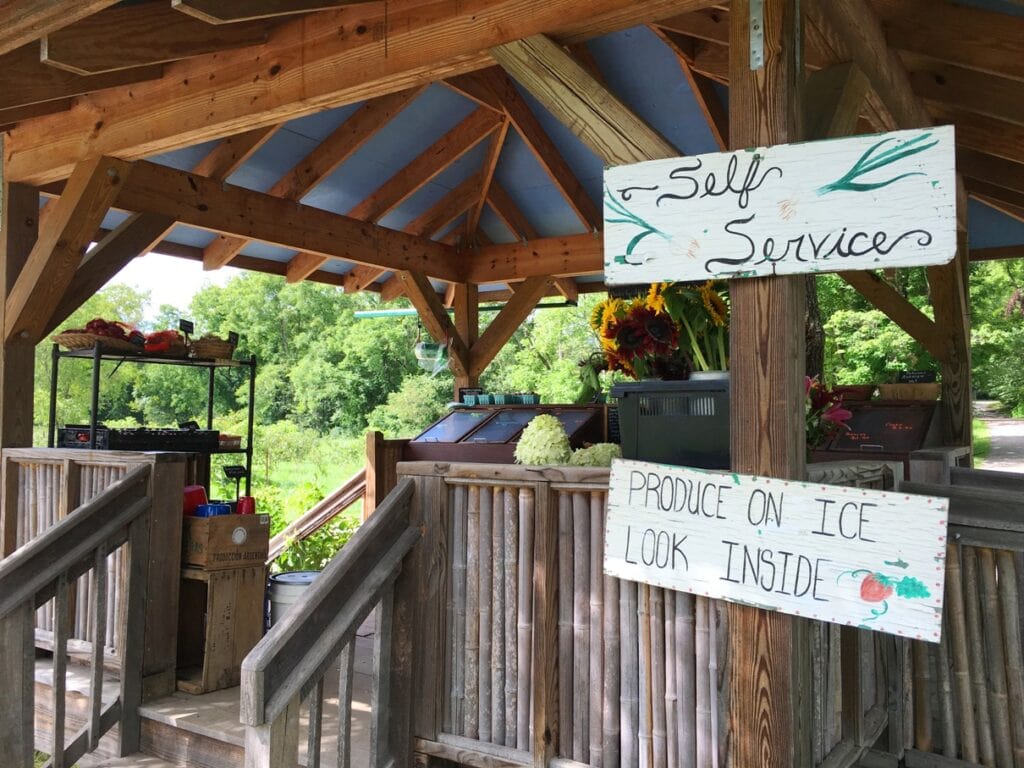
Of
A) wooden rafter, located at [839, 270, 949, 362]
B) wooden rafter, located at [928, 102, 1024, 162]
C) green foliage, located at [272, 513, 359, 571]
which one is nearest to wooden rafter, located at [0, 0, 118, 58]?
wooden rafter, located at [928, 102, 1024, 162]

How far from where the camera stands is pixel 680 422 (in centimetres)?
252

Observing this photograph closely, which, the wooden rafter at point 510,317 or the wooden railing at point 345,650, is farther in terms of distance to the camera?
the wooden rafter at point 510,317

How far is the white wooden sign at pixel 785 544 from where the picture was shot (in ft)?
6.38

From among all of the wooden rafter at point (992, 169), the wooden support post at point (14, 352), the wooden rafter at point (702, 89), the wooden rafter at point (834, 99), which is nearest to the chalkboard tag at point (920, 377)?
the wooden rafter at point (992, 169)

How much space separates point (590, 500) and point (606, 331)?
1.88 ft

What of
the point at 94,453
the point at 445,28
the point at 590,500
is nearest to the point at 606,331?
the point at 590,500

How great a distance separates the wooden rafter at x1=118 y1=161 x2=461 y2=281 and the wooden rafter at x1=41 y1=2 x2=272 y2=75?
1.69 meters

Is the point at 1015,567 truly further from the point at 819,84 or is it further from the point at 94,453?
the point at 94,453

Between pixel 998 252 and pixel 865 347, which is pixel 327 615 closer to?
pixel 998 252

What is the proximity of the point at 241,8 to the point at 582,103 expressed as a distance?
1.27 meters

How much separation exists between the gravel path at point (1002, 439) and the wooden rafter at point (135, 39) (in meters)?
9.51

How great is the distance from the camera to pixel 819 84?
2820 mm

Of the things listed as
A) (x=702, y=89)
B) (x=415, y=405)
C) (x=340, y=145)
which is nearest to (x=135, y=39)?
(x=340, y=145)

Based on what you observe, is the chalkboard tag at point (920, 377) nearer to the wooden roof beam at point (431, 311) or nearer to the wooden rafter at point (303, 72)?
the wooden rafter at point (303, 72)
